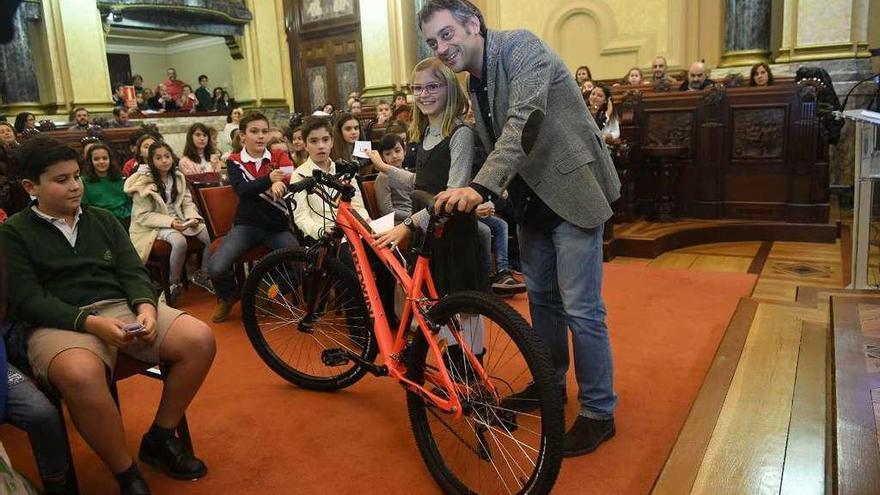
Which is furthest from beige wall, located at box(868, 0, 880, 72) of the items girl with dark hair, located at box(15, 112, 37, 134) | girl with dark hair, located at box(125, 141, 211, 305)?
girl with dark hair, located at box(15, 112, 37, 134)

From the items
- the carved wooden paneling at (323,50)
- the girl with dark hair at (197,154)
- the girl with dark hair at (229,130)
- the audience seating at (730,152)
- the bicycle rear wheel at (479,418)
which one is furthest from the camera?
the carved wooden paneling at (323,50)

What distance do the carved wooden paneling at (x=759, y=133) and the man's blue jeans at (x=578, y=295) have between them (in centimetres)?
408

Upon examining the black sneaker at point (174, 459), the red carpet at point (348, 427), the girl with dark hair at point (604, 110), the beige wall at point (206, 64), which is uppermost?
the beige wall at point (206, 64)

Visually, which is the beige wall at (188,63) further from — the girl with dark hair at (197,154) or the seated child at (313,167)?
the seated child at (313,167)

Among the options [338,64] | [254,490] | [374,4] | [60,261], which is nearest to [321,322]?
[254,490]

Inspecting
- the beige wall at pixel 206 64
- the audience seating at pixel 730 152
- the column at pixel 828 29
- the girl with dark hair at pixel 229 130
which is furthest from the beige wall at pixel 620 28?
the beige wall at pixel 206 64

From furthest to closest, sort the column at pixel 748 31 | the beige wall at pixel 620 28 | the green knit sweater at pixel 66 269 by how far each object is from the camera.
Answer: the beige wall at pixel 620 28 < the column at pixel 748 31 < the green knit sweater at pixel 66 269

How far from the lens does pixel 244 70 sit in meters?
11.6

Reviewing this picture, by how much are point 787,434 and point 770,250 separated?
130 inches

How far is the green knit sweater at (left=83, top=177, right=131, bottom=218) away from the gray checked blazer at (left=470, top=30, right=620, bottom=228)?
2.99 metres

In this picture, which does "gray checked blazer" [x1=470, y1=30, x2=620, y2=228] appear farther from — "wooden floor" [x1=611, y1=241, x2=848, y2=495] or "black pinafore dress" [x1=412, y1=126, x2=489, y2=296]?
"wooden floor" [x1=611, y1=241, x2=848, y2=495]

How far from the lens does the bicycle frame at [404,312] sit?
175 centimetres

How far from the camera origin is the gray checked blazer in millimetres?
1723

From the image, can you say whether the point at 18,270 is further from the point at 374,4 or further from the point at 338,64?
the point at 338,64
